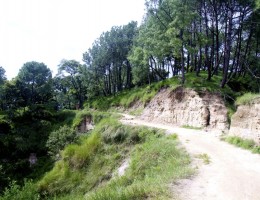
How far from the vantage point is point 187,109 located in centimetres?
1998

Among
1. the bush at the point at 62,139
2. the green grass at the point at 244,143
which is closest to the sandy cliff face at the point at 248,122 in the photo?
the green grass at the point at 244,143

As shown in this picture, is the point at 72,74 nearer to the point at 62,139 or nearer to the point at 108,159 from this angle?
the point at 62,139

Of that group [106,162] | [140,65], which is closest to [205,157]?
[106,162]

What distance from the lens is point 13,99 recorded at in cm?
4131

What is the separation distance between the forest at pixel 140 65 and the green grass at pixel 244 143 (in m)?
8.54

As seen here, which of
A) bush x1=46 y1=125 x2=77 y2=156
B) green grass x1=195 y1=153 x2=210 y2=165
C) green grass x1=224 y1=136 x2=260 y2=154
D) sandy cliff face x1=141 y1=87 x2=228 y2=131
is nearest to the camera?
green grass x1=195 y1=153 x2=210 y2=165

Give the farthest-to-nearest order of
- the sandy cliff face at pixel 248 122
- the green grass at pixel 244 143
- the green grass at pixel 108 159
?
1. the sandy cliff face at pixel 248 122
2. the green grass at pixel 108 159
3. the green grass at pixel 244 143

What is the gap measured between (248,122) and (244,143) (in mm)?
1193

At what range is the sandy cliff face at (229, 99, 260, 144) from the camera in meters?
11.8

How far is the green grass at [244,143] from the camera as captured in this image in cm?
1121

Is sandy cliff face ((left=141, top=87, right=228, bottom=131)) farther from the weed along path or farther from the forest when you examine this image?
the weed along path

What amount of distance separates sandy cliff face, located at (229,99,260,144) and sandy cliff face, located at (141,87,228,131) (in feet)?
8.14

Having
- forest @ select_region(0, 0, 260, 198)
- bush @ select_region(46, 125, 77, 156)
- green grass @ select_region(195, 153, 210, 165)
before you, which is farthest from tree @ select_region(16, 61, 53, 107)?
green grass @ select_region(195, 153, 210, 165)

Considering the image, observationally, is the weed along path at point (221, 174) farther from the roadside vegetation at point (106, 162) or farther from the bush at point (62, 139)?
the bush at point (62, 139)
